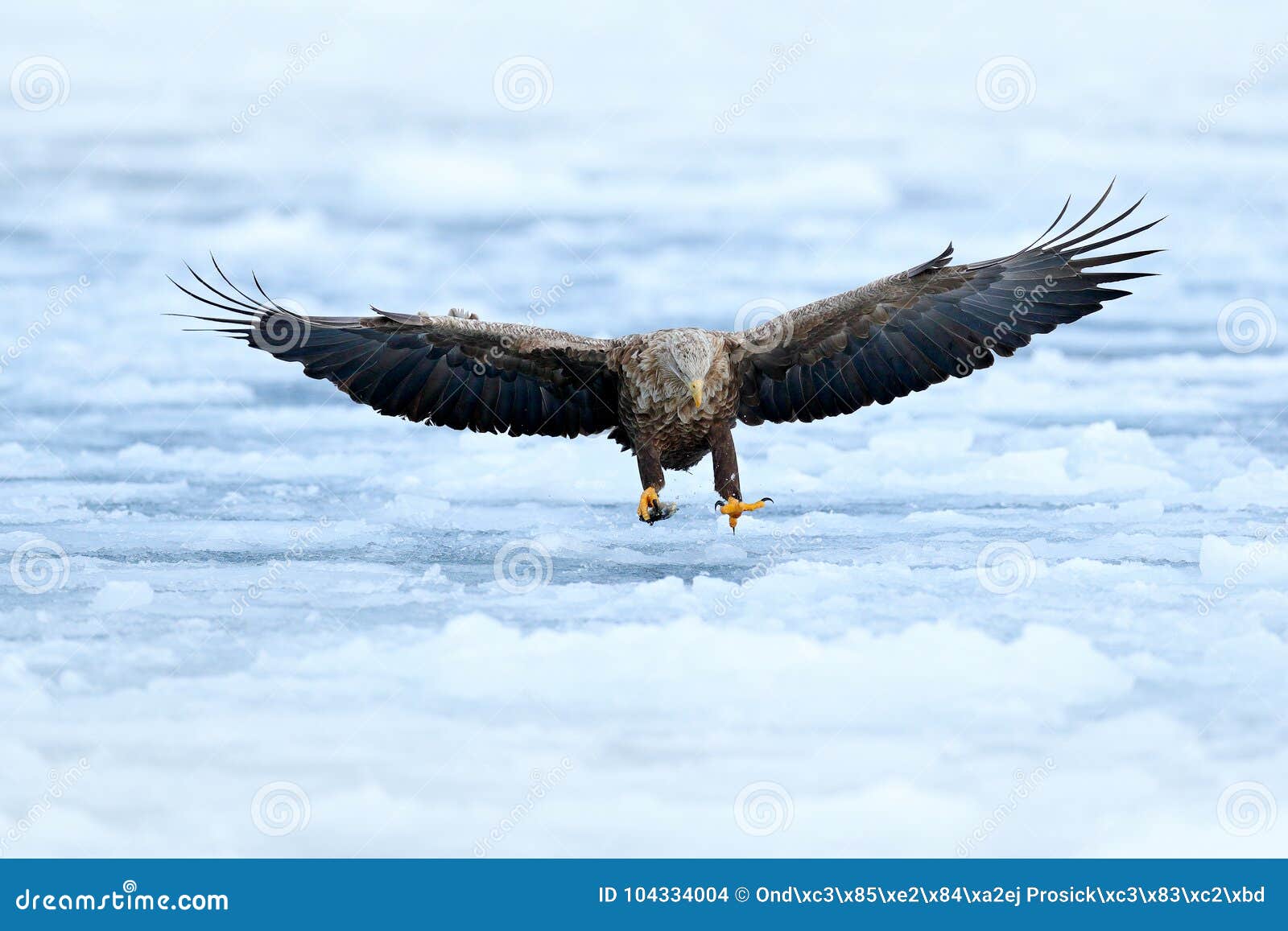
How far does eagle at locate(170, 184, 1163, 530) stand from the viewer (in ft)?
30.5

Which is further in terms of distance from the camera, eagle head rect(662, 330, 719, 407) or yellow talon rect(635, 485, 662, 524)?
yellow talon rect(635, 485, 662, 524)

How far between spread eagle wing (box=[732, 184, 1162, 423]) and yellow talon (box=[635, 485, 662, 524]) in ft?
3.18

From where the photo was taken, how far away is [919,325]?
957 cm

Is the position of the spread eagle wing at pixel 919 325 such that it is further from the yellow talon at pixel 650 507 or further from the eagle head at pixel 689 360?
the yellow talon at pixel 650 507

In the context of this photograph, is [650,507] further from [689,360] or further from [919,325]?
[919,325]

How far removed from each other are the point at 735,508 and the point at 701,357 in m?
0.96

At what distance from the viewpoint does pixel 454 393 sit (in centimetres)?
992

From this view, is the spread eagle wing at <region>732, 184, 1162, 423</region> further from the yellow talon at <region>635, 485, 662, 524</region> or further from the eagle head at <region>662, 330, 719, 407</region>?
the yellow talon at <region>635, 485, 662, 524</region>

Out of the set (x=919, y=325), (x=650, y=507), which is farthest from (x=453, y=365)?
(x=919, y=325)

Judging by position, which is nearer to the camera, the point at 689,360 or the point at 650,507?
the point at 689,360

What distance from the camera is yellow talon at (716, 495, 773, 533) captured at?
9.39m

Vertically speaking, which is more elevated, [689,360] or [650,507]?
[689,360]

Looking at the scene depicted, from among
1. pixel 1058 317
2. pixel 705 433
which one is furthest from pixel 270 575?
Result: pixel 1058 317

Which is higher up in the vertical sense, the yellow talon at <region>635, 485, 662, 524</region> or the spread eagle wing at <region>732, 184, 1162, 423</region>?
the spread eagle wing at <region>732, 184, 1162, 423</region>
